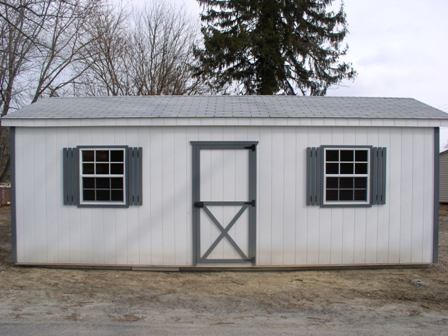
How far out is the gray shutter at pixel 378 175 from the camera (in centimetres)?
812

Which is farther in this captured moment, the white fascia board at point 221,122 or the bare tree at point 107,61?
the bare tree at point 107,61

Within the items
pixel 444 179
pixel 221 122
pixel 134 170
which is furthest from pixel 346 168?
pixel 444 179

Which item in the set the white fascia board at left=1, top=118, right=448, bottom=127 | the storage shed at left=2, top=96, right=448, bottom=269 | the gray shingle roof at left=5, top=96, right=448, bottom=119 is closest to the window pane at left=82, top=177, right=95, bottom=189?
the storage shed at left=2, top=96, right=448, bottom=269

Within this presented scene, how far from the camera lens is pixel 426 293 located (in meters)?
6.80

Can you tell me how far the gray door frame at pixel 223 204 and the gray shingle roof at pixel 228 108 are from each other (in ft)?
1.69

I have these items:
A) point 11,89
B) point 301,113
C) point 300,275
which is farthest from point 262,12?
point 300,275

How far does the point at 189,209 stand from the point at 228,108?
2.06 metres

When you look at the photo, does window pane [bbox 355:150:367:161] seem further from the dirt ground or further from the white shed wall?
the dirt ground

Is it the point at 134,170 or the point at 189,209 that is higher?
the point at 134,170

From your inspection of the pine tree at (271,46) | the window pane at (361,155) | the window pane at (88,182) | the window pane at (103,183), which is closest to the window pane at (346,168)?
the window pane at (361,155)

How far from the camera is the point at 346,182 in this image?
8.16 meters

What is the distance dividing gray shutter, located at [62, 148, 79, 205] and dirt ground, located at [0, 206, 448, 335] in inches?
52.1

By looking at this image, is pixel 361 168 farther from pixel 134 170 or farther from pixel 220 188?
pixel 134 170

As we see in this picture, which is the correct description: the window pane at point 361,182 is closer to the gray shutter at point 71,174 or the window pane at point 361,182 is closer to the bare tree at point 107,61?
the gray shutter at point 71,174
